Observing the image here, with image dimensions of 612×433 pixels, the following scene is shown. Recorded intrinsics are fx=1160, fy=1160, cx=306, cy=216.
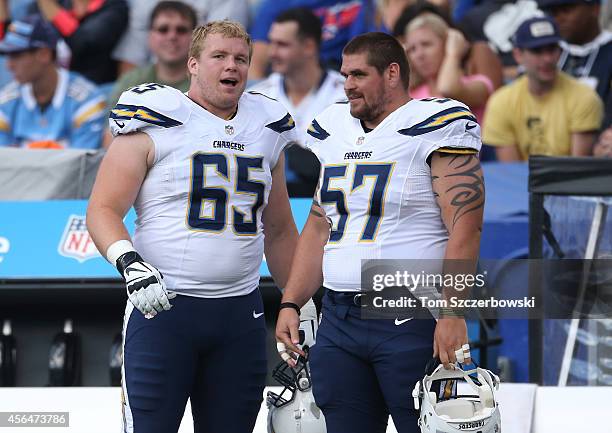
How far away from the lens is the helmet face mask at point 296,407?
12.8 feet

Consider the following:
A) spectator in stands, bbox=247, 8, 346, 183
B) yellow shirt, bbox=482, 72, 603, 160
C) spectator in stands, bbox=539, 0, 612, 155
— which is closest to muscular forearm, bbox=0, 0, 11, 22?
spectator in stands, bbox=247, 8, 346, 183

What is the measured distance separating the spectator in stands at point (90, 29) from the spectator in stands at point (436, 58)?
6.93 feet

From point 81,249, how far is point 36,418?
1370mm

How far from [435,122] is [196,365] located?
1.06 meters

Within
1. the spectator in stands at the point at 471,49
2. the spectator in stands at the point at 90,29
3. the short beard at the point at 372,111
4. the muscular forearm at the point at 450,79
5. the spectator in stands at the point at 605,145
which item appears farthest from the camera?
the spectator in stands at the point at 90,29

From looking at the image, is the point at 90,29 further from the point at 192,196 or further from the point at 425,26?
the point at 192,196

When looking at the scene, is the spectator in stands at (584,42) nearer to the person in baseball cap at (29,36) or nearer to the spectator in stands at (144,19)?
the spectator in stands at (144,19)

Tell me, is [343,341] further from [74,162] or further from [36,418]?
[74,162]

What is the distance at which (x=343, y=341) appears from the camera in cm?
352

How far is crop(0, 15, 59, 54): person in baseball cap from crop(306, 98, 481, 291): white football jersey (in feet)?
15.2

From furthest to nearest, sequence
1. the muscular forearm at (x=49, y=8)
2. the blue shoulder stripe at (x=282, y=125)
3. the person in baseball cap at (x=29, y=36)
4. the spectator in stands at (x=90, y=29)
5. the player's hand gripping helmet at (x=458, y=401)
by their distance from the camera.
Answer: the muscular forearm at (x=49, y=8)
the spectator in stands at (x=90, y=29)
the person in baseball cap at (x=29, y=36)
the blue shoulder stripe at (x=282, y=125)
the player's hand gripping helmet at (x=458, y=401)

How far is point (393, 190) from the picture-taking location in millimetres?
3514

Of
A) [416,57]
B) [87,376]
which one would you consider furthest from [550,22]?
[87,376]

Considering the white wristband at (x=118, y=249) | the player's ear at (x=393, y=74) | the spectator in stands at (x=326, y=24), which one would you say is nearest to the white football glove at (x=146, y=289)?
the white wristband at (x=118, y=249)
